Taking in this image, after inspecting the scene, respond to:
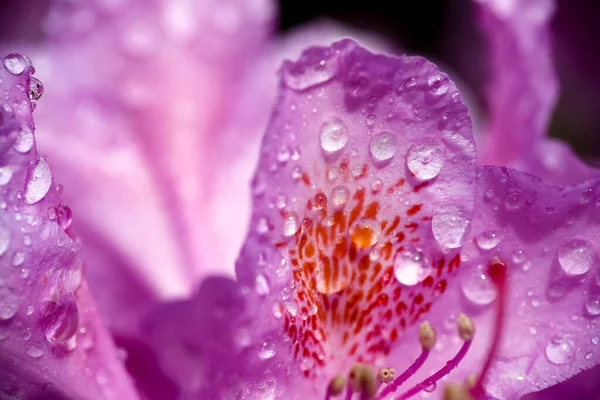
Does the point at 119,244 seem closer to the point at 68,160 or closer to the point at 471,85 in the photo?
the point at 68,160

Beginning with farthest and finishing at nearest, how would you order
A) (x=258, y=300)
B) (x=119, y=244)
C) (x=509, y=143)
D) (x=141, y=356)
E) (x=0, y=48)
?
(x=0, y=48) < (x=119, y=244) < (x=509, y=143) < (x=141, y=356) < (x=258, y=300)

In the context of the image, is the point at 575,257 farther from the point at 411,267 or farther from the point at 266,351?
the point at 266,351

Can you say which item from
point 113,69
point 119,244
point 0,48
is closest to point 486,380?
point 119,244

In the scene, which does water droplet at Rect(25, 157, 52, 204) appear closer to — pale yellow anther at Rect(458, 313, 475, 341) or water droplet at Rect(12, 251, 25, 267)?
water droplet at Rect(12, 251, 25, 267)

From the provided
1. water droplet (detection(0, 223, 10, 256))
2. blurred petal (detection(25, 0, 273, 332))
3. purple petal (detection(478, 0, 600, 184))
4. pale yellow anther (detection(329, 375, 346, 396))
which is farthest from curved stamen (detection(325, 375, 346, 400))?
blurred petal (detection(25, 0, 273, 332))

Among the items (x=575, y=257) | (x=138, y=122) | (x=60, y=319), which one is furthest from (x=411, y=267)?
(x=138, y=122)

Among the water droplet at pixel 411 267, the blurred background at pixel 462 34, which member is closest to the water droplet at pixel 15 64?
the water droplet at pixel 411 267
